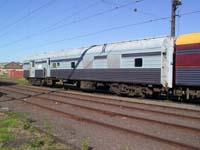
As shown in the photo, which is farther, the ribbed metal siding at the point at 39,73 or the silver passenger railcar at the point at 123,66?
the ribbed metal siding at the point at 39,73

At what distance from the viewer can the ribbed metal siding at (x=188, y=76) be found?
16.7 meters

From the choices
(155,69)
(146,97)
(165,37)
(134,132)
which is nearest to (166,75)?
(155,69)

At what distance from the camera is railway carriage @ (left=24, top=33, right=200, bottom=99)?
17250 millimetres

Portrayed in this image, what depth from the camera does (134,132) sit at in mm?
9703

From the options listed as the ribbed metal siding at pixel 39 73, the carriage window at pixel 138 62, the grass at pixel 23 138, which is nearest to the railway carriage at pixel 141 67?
the carriage window at pixel 138 62

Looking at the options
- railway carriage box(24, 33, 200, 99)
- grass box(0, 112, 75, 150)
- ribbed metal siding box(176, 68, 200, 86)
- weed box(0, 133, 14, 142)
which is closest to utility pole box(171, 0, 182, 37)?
railway carriage box(24, 33, 200, 99)

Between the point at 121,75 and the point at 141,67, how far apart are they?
77.1 inches

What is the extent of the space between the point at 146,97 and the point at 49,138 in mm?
13120

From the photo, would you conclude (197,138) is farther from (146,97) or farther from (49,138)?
(146,97)

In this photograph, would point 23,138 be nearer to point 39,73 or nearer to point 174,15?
point 174,15

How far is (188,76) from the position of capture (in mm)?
17094

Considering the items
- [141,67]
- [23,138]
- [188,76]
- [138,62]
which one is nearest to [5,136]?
[23,138]

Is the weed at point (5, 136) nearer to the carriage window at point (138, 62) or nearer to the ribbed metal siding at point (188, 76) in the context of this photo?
the ribbed metal siding at point (188, 76)

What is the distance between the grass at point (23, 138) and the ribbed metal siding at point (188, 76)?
8.37 m
